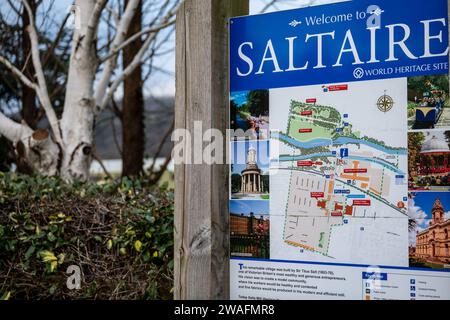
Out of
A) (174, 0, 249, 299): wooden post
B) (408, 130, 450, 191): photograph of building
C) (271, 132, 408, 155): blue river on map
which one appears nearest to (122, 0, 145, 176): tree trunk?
(174, 0, 249, 299): wooden post

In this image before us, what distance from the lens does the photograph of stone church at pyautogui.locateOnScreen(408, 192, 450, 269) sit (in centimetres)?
233

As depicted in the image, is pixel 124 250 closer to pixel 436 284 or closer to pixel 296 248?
pixel 296 248

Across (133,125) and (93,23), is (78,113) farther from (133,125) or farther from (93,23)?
(133,125)

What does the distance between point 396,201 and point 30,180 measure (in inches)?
152

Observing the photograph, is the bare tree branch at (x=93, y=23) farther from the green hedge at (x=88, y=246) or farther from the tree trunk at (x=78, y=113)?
the green hedge at (x=88, y=246)

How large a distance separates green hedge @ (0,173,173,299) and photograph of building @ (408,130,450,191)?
1948 millimetres

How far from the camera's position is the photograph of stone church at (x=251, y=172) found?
265 cm

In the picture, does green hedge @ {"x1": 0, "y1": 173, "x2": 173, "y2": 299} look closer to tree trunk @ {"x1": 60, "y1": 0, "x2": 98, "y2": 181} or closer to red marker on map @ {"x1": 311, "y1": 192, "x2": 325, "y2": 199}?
red marker on map @ {"x1": 311, "y1": 192, "x2": 325, "y2": 199}

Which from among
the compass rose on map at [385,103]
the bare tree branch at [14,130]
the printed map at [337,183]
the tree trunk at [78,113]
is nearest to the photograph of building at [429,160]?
the printed map at [337,183]

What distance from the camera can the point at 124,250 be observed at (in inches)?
157
